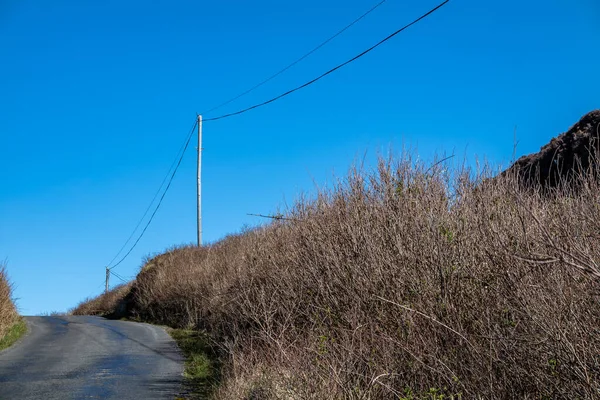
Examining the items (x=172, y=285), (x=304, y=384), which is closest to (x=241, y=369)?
(x=304, y=384)

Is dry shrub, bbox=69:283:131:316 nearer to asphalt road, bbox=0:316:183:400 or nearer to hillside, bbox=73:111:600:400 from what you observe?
asphalt road, bbox=0:316:183:400

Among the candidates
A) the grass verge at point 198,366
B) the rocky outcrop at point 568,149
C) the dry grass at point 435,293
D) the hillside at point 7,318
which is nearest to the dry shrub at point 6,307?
the hillside at point 7,318

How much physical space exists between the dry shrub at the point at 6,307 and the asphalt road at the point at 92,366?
0.92m

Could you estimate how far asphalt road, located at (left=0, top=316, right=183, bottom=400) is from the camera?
9.91m

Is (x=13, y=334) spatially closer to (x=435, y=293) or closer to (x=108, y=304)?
(x=435, y=293)

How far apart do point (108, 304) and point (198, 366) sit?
27717mm

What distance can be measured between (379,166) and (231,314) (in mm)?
5600

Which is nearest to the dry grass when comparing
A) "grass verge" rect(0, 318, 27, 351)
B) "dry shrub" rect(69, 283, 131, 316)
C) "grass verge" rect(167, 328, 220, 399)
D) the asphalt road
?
"grass verge" rect(167, 328, 220, 399)

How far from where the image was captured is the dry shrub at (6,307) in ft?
63.7

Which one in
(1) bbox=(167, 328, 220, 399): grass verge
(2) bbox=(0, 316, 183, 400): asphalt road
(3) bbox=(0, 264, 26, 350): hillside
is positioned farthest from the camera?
(3) bbox=(0, 264, 26, 350): hillside

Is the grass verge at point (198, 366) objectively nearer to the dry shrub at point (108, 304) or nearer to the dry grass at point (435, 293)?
the dry grass at point (435, 293)

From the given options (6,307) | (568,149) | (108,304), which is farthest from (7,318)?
(108,304)

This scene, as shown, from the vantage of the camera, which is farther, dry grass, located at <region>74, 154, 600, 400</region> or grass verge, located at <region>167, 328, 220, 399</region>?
grass verge, located at <region>167, 328, 220, 399</region>

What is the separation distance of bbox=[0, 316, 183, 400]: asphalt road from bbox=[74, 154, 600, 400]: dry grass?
2.12 metres
